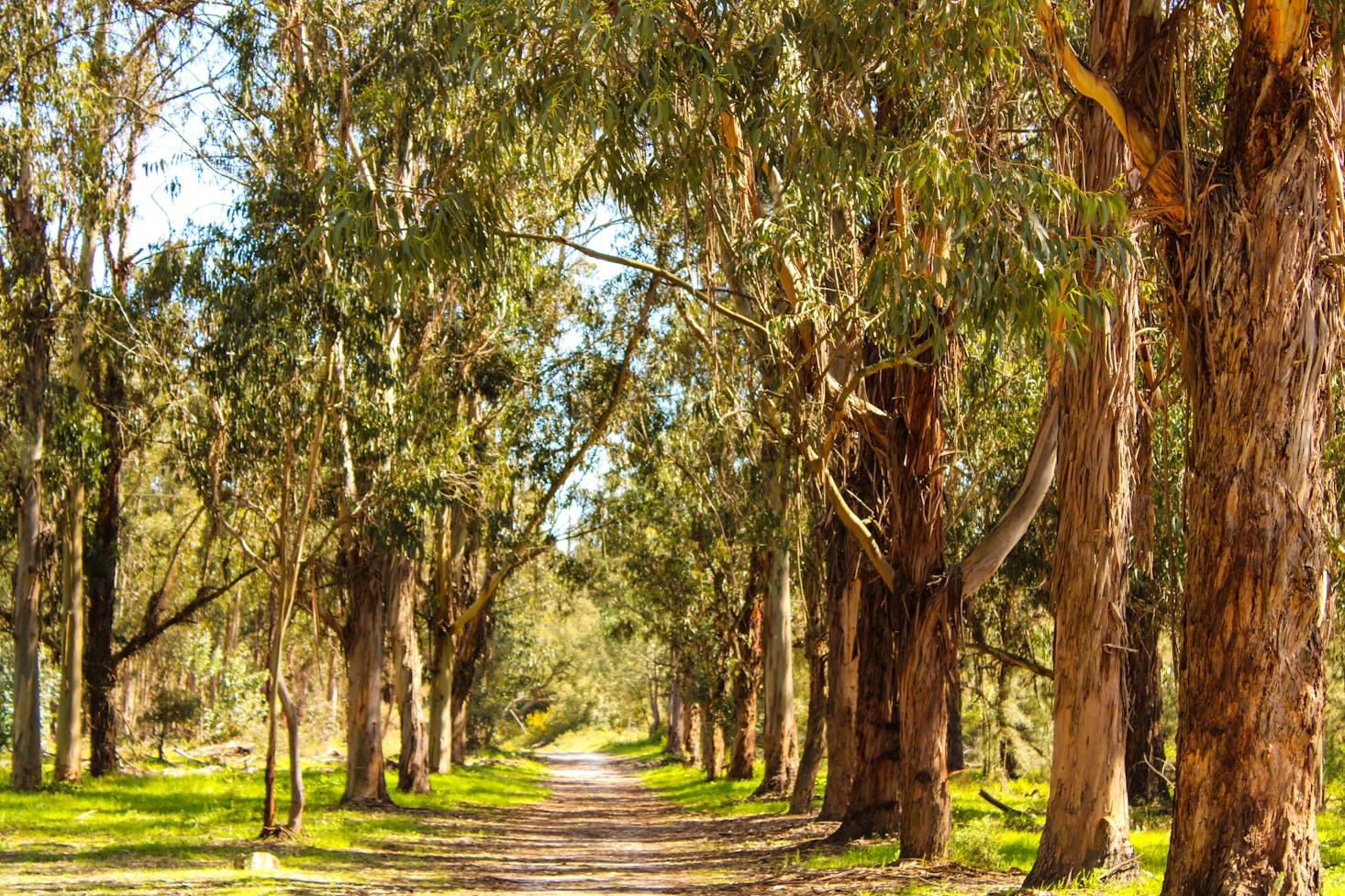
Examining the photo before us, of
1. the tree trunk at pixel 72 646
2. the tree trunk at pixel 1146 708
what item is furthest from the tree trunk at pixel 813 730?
the tree trunk at pixel 72 646

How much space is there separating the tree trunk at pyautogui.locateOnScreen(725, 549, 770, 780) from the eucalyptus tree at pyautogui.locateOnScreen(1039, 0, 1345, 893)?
1695cm

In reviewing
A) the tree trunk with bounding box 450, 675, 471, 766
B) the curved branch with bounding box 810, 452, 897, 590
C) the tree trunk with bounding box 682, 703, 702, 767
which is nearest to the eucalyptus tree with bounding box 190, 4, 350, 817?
the curved branch with bounding box 810, 452, 897, 590

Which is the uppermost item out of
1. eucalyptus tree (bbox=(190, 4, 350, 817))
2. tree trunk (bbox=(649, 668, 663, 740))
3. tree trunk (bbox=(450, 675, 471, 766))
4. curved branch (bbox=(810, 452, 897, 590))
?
eucalyptus tree (bbox=(190, 4, 350, 817))

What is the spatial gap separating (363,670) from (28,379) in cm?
579

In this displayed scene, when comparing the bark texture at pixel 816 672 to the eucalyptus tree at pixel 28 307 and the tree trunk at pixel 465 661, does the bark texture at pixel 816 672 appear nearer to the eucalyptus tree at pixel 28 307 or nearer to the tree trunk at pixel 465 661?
the tree trunk at pixel 465 661

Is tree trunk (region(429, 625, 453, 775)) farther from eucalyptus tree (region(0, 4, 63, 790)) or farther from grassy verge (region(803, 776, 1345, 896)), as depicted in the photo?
grassy verge (region(803, 776, 1345, 896))

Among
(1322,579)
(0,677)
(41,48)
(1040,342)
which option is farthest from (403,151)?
(0,677)

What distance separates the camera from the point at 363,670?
653 inches

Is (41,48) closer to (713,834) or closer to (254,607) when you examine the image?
(713,834)

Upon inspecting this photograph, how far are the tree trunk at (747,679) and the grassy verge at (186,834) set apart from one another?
5261 millimetres

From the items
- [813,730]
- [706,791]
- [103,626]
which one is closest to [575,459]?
[813,730]

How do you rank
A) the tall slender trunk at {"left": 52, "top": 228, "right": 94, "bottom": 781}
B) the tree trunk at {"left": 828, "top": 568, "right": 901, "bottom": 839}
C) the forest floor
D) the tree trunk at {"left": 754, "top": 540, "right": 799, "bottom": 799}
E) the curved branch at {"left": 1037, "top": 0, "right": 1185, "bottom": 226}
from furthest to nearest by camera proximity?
the tree trunk at {"left": 754, "top": 540, "right": 799, "bottom": 799}, the tall slender trunk at {"left": 52, "top": 228, "right": 94, "bottom": 781}, the tree trunk at {"left": 828, "top": 568, "right": 901, "bottom": 839}, the forest floor, the curved branch at {"left": 1037, "top": 0, "right": 1185, "bottom": 226}

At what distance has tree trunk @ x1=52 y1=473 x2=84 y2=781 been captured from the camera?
17.5m

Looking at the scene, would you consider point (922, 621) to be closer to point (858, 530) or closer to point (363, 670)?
point (858, 530)
